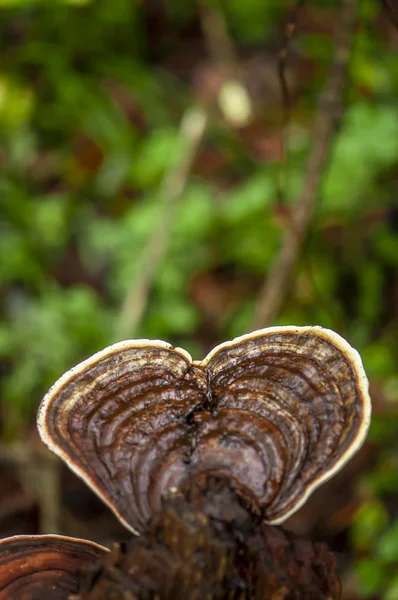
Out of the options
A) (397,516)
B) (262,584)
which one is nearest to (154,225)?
(397,516)

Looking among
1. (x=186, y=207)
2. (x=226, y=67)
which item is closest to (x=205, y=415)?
(x=186, y=207)

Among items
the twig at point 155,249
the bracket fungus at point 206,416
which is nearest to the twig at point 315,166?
the twig at point 155,249

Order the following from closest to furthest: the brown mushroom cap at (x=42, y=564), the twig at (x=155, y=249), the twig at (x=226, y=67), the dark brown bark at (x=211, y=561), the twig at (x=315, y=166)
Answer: the dark brown bark at (x=211, y=561)
the brown mushroom cap at (x=42, y=564)
the twig at (x=315, y=166)
the twig at (x=155, y=249)
the twig at (x=226, y=67)

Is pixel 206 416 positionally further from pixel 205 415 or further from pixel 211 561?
pixel 211 561

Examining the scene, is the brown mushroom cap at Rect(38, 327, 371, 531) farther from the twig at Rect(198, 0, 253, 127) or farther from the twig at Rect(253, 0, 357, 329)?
the twig at Rect(198, 0, 253, 127)

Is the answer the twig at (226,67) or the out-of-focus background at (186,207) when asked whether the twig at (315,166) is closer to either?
the out-of-focus background at (186,207)

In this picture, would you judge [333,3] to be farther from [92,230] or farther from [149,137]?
[92,230]
